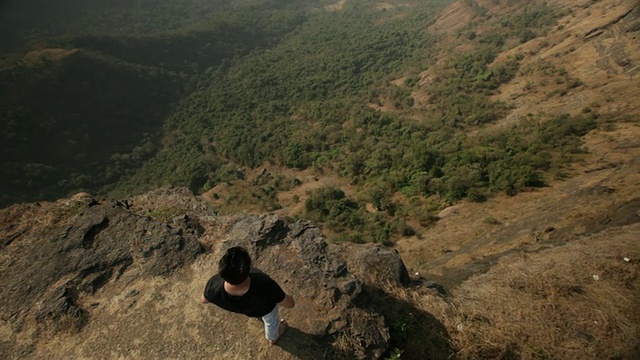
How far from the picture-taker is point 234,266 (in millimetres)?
3588

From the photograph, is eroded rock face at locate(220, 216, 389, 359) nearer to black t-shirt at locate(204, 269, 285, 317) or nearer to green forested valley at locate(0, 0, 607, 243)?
black t-shirt at locate(204, 269, 285, 317)

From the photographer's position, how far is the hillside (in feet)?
18.0

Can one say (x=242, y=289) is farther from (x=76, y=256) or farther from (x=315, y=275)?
(x=76, y=256)

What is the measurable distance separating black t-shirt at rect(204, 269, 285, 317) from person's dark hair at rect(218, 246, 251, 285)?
0.32 m

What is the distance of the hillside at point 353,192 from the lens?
5.48 meters

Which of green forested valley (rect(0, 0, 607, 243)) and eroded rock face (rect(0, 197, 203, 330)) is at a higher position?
eroded rock face (rect(0, 197, 203, 330))

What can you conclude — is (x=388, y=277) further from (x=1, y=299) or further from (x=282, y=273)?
(x=1, y=299)

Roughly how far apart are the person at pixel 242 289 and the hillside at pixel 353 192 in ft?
3.82

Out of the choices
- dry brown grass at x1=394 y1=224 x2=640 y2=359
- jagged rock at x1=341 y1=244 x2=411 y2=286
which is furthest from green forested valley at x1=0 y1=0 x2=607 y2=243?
jagged rock at x1=341 y1=244 x2=411 y2=286

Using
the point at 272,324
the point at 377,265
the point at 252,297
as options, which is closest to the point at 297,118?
the point at 377,265

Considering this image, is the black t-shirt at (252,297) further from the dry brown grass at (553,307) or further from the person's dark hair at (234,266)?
the dry brown grass at (553,307)

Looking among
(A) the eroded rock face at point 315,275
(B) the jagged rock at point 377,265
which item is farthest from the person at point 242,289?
(B) the jagged rock at point 377,265

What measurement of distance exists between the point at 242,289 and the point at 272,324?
983mm

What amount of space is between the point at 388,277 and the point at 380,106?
33.7m
